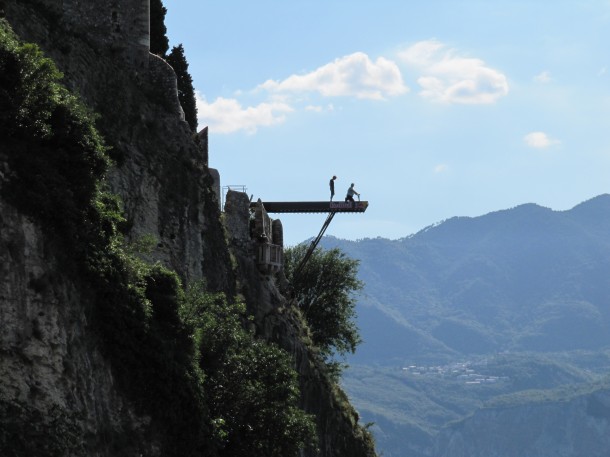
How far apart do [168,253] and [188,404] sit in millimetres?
10840

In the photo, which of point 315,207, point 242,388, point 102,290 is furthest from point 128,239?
point 315,207

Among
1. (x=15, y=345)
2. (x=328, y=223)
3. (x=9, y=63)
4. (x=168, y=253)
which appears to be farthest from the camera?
(x=328, y=223)

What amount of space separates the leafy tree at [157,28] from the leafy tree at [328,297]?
22.6 meters

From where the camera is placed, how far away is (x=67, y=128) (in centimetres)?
3634

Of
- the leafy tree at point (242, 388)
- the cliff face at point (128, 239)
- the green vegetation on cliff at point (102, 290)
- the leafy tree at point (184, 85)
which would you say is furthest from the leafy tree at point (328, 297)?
the green vegetation on cliff at point (102, 290)

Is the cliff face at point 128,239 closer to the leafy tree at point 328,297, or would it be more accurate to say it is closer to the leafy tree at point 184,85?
the leafy tree at point 184,85

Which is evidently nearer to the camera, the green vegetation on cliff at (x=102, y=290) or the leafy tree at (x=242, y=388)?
the green vegetation on cliff at (x=102, y=290)

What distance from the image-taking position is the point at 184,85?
65.4 metres

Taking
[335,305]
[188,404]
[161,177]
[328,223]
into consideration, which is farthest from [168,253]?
[335,305]

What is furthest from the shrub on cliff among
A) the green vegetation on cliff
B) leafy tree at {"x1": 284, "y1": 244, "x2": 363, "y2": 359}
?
leafy tree at {"x1": 284, "y1": 244, "x2": 363, "y2": 359}

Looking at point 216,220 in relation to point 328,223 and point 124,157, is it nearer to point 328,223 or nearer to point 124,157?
point 124,157

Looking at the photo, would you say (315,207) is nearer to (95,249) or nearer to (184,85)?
(184,85)

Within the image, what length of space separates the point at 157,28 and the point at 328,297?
Answer: 28626mm

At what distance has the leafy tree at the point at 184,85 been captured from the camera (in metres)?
64.8
